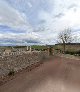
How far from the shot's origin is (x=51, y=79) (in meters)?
1.43

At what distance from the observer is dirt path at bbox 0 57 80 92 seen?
138 cm

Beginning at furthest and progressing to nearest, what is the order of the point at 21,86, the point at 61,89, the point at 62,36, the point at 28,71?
the point at 62,36
the point at 28,71
the point at 21,86
the point at 61,89

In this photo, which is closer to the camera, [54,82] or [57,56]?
[54,82]

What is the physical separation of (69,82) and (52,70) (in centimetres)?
19

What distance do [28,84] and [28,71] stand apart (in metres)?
0.17

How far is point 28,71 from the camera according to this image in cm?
162

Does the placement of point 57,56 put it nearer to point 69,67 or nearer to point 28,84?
point 69,67

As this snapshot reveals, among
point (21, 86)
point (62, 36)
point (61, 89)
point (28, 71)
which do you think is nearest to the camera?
point (61, 89)

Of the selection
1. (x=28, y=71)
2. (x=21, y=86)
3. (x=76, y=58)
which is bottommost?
(x=21, y=86)

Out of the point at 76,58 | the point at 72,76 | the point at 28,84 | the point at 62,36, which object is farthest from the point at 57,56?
the point at 62,36

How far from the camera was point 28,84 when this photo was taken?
1.47 meters

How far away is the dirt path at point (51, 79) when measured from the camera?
1377 millimetres

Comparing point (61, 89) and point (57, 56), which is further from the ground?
point (57, 56)

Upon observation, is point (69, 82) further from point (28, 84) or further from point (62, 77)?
point (28, 84)
